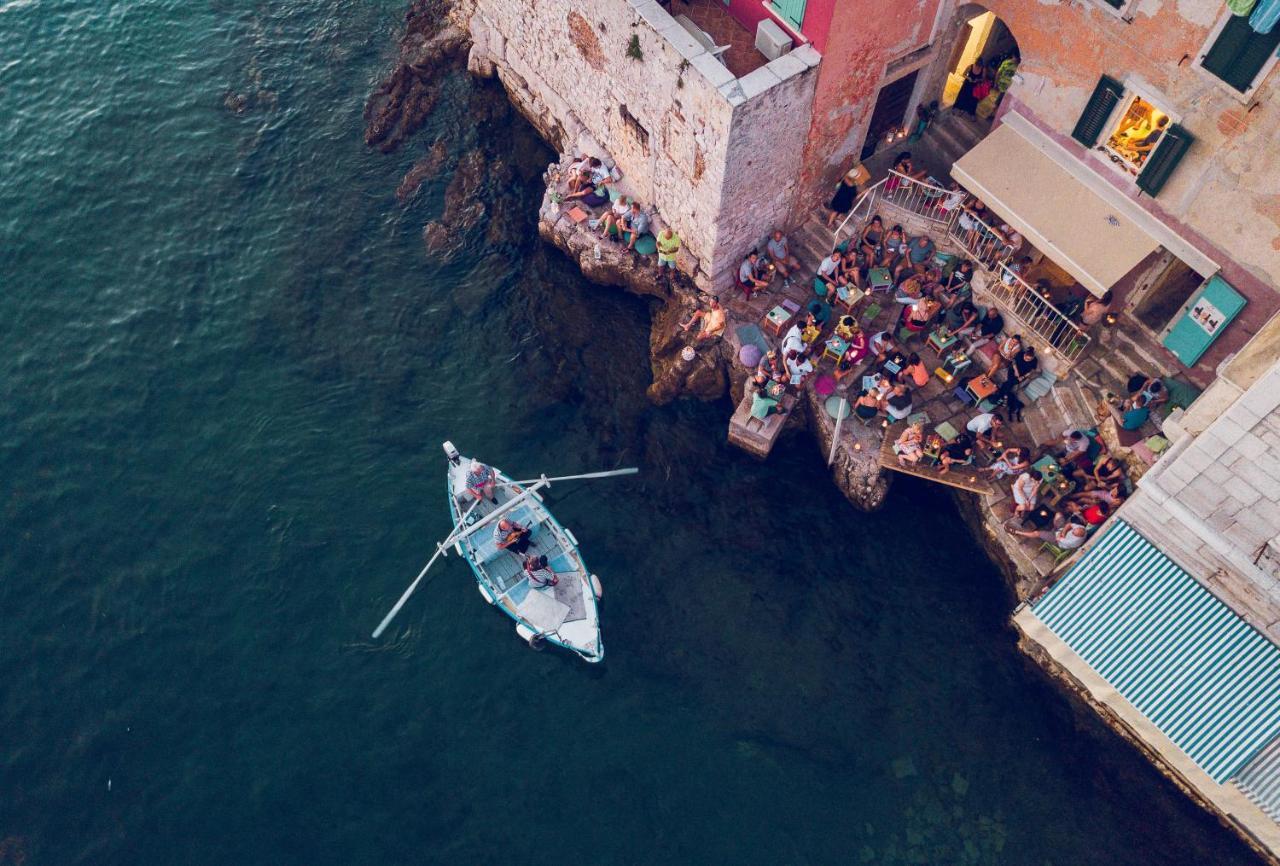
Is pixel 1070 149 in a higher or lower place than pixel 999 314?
higher

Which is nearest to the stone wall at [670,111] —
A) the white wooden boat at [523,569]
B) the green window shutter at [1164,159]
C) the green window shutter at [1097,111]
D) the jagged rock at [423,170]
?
the jagged rock at [423,170]

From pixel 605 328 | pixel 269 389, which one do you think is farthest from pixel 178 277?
pixel 605 328

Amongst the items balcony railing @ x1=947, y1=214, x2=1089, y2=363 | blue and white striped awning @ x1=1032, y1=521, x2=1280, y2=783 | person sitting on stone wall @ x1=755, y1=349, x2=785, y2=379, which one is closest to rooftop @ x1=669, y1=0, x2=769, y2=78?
balcony railing @ x1=947, y1=214, x2=1089, y2=363

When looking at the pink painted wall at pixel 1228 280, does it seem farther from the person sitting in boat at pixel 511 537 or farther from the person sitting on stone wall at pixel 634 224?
the person sitting in boat at pixel 511 537

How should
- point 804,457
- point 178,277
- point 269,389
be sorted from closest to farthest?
point 804,457, point 269,389, point 178,277

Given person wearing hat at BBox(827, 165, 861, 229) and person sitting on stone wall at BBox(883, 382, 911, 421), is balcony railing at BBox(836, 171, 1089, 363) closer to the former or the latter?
person wearing hat at BBox(827, 165, 861, 229)

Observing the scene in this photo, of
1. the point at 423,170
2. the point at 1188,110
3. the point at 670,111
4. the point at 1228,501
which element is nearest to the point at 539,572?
the point at 670,111

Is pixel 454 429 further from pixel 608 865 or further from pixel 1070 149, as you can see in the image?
pixel 1070 149
